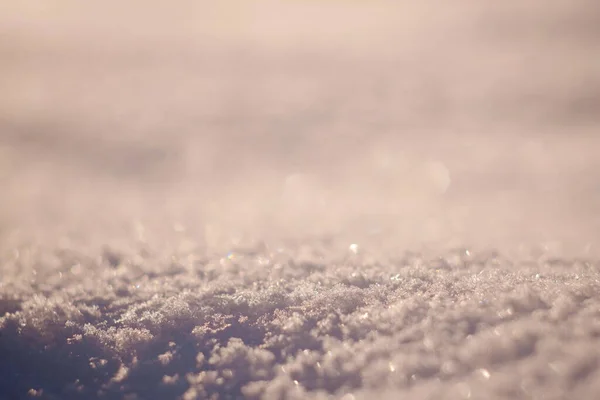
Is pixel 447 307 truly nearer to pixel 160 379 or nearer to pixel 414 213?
pixel 160 379

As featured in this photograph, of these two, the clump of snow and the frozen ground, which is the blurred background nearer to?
the frozen ground

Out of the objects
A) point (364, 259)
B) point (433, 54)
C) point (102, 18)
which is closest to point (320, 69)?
point (433, 54)

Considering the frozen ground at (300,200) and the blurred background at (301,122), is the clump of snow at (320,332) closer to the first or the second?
the frozen ground at (300,200)

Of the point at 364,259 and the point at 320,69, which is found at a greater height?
the point at 320,69

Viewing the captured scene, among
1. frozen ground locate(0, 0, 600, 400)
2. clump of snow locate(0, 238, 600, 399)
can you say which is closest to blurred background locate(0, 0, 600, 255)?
frozen ground locate(0, 0, 600, 400)

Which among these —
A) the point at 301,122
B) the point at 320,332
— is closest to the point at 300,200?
the point at 301,122

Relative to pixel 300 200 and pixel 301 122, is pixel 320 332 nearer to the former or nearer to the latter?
pixel 300 200
